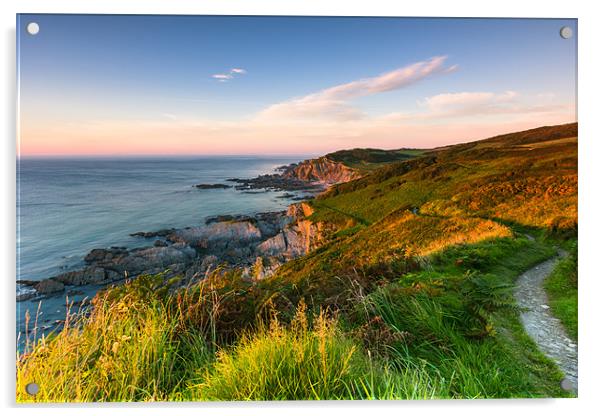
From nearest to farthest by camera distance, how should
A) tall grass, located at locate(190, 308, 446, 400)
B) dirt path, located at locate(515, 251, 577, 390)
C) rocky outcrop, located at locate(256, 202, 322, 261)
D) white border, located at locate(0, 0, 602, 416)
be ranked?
tall grass, located at locate(190, 308, 446, 400), dirt path, located at locate(515, 251, 577, 390), white border, located at locate(0, 0, 602, 416), rocky outcrop, located at locate(256, 202, 322, 261)

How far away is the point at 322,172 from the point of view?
4113mm

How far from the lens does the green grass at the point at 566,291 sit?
353 centimetres

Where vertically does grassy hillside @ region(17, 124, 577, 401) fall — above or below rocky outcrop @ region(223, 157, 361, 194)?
below

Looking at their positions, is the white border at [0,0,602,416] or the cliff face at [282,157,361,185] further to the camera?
the cliff face at [282,157,361,185]

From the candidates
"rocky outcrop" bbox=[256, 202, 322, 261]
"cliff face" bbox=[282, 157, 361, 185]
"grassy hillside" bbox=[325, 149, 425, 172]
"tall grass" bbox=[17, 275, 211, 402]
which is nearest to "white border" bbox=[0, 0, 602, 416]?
"tall grass" bbox=[17, 275, 211, 402]

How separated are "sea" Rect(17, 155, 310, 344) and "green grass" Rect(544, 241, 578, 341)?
264 centimetres

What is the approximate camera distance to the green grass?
3.53 m

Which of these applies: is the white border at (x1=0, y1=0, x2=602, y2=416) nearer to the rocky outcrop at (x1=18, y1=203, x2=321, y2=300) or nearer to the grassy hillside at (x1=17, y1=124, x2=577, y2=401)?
the grassy hillside at (x1=17, y1=124, x2=577, y2=401)

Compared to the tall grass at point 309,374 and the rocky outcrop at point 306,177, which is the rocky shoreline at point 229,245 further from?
the tall grass at point 309,374

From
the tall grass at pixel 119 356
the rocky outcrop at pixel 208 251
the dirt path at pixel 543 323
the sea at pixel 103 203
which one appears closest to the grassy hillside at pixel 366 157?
the sea at pixel 103 203

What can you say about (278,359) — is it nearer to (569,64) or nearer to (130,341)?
(130,341)

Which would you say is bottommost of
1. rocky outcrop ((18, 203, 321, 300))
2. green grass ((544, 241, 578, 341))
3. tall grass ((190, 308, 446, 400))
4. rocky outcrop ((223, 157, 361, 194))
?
tall grass ((190, 308, 446, 400))

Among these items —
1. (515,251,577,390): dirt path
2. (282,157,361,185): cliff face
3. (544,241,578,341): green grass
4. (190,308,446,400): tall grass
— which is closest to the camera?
(190,308,446,400): tall grass

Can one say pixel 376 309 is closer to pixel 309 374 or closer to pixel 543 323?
pixel 309 374
